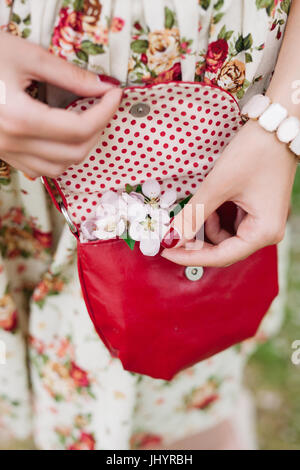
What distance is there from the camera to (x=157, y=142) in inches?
28.7

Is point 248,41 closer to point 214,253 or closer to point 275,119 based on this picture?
point 275,119

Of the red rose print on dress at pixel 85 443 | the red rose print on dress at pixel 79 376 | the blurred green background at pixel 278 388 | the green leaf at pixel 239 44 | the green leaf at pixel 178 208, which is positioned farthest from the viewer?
the blurred green background at pixel 278 388

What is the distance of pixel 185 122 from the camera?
718mm

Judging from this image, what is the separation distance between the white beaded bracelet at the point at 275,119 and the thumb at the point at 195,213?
0.35ft

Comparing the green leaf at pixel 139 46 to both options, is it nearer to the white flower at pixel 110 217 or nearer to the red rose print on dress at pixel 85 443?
the white flower at pixel 110 217

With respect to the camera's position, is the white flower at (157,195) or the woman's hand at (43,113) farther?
the white flower at (157,195)

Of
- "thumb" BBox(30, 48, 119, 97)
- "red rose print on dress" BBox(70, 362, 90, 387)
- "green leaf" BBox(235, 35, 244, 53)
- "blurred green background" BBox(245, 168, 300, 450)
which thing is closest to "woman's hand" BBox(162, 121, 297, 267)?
"green leaf" BBox(235, 35, 244, 53)

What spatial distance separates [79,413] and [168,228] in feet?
2.11

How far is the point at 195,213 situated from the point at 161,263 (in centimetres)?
11

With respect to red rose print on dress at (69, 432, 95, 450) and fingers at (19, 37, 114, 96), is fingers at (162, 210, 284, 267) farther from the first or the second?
red rose print on dress at (69, 432, 95, 450)

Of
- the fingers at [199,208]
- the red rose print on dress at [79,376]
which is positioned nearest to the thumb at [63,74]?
the fingers at [199,208]

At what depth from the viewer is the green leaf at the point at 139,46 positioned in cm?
65

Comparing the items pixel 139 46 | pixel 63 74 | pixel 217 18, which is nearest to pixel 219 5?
→ pixel 217 18

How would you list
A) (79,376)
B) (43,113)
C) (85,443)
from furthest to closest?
(85,443) < (79,376) < (43,113)
